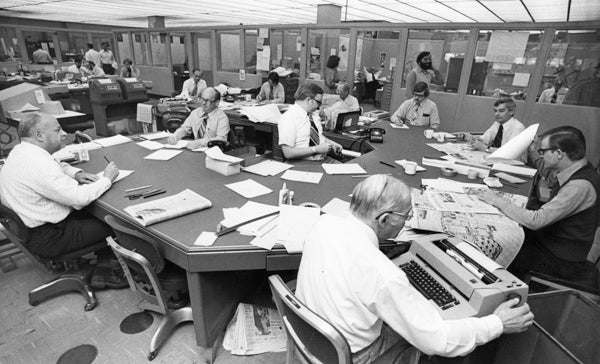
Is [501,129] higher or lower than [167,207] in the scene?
higher

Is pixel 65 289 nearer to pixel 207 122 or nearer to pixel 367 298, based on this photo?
pixel 207 122

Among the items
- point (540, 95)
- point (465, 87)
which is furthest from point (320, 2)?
point (540, 95)

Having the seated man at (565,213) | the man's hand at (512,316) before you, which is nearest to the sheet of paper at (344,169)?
the seated man at (565,213)

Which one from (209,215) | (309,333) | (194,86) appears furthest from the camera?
(194,86)

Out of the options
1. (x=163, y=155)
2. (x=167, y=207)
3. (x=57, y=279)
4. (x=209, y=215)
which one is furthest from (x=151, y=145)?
(x=209, y=215)

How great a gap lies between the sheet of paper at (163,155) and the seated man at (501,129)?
8.99 feet

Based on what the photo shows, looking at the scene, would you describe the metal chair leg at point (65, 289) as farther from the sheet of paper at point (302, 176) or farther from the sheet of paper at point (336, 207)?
the sheet of paper at point (336, 207)

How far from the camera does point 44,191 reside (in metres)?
1.83

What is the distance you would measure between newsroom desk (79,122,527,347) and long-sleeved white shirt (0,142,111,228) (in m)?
0.11

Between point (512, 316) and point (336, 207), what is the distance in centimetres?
93

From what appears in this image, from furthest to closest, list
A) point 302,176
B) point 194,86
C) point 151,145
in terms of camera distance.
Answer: point 194,86, point 151,145, point 302,176

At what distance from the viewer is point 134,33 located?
8312mm

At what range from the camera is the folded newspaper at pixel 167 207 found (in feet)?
5.37

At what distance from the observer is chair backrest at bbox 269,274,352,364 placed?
3.21 ft
